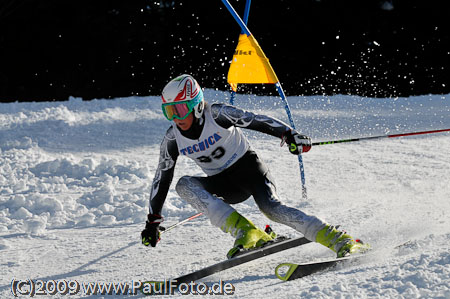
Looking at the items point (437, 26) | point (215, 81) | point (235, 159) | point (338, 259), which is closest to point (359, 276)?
point (338, 259)

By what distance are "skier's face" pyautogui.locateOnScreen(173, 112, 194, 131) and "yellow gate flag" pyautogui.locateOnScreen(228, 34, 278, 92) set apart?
6.14 feet

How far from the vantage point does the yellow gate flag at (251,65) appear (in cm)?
527

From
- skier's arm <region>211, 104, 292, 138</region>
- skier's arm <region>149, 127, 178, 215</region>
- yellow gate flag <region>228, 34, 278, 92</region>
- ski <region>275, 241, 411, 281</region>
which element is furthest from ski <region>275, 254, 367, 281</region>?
yellow gate flag <region>228, 34, 278, 92</region>

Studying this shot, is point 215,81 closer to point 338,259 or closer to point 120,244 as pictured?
point 120,244

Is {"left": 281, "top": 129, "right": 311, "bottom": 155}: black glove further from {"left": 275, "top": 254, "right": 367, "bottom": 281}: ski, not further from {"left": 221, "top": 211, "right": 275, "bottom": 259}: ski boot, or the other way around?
{"left": 275, "top": 254, "right": 367, "bottom": 281}: ski

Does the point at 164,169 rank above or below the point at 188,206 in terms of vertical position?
below

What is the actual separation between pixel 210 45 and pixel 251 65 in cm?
840

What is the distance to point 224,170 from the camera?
369 cm

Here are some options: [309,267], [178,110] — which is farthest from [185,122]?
[309,267]

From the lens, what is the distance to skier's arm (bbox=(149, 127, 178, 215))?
3.67 metres

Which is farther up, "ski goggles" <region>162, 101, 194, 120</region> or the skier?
"ski goggles" <region>162, 101, 194, 120</region>

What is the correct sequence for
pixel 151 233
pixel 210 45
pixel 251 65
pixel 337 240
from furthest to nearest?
pixel 210 45
pixel 251 65
pixel 151 233
pixel 337 240

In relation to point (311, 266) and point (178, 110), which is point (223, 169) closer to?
point (178, 110)

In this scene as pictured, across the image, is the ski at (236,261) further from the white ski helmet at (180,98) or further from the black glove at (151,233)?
the white ski helmet at (180,98)
